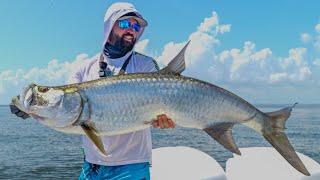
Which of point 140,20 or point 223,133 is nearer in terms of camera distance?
point 223,133

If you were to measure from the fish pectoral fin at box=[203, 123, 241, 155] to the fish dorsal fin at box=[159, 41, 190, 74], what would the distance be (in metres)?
0.50

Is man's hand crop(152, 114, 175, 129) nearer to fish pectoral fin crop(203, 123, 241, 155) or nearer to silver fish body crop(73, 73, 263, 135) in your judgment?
silver fish body crop(73, 73, 263, 135)

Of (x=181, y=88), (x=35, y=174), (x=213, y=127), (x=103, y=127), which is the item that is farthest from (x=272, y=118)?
(x=35, y=174)

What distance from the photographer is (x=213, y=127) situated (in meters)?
4.12

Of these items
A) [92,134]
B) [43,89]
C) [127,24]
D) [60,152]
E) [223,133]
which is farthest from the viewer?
[60,152]

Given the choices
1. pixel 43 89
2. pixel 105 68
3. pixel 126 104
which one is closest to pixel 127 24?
pixel 105 68

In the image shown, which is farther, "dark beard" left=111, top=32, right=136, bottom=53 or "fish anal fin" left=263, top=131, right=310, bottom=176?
"dark beard" left=111, top=32, right=136, bottom=53

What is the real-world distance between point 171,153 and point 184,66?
321 centimetres

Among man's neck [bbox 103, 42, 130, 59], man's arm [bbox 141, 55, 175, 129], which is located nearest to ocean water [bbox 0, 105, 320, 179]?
man's neck [bbox 103, 42, 130, 59]

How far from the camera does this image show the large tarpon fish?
3.99 metres

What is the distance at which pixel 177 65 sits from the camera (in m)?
4.18

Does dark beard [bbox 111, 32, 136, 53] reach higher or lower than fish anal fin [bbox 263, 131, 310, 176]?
higher

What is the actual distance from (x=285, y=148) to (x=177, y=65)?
104cm

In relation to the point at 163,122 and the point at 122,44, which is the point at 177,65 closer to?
the point at 163,122
